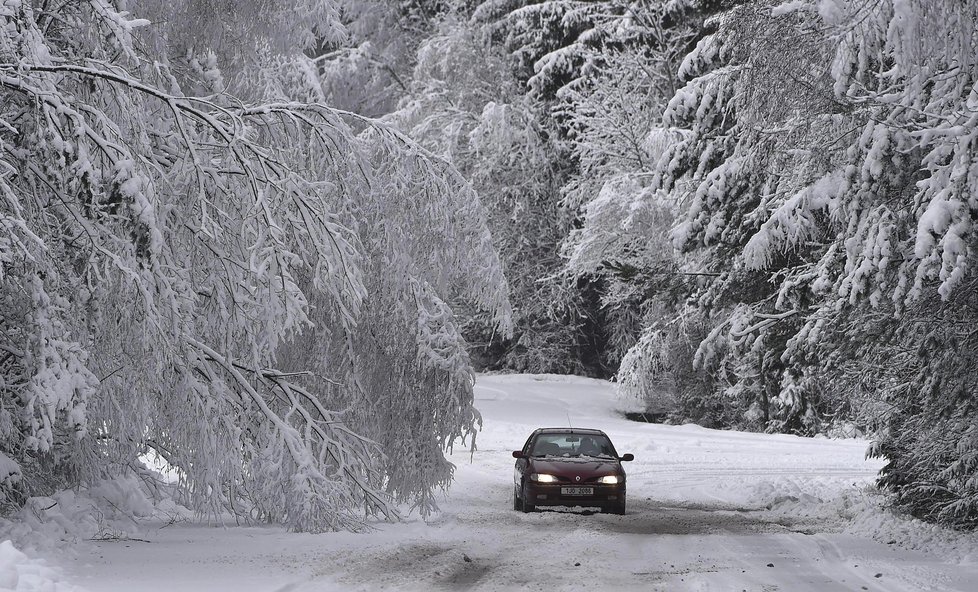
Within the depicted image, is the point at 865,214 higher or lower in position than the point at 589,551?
higher

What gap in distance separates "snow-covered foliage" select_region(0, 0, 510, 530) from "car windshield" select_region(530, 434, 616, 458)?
158 inches

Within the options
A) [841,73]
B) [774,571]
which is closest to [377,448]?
[774,571]

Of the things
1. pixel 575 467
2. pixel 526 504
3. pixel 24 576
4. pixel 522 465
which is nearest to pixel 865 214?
pixel 575 467

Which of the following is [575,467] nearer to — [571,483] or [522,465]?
[571,483]

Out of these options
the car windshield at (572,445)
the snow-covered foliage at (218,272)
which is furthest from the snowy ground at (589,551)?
the car windshield at (572,445)

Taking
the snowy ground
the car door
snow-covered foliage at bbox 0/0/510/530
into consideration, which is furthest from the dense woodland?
the car door

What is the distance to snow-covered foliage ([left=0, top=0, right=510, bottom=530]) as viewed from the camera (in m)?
9.06

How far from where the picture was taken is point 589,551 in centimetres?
1270

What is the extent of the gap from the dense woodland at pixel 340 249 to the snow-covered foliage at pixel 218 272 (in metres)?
0.03

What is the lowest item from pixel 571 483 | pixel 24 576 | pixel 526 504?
pixel 526 504

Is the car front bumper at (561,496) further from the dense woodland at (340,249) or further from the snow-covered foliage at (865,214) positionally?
the snow-covered foliage at (865,214)

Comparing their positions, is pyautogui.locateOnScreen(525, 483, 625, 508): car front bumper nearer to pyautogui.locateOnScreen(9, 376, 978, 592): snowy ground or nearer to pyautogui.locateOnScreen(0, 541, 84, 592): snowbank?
pyautogui.locateOnScreen(9, 376, 978, 592): snowy ground

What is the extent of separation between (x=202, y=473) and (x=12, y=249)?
3476mm

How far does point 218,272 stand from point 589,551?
5.23 m
